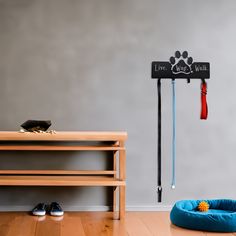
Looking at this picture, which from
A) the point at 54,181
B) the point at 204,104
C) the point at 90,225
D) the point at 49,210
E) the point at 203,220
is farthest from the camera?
the point at 204,104

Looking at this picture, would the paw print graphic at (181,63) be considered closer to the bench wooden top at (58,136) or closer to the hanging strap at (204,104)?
the hanging strap at (204,104)

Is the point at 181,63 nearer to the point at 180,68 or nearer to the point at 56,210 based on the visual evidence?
the point at 180,68

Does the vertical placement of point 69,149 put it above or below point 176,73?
below

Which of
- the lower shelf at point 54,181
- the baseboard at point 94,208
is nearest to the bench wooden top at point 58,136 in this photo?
the lower shelf at point 54,181

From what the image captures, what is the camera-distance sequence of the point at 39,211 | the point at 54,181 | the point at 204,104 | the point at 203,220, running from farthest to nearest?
the point at 204,104, the point at 39,211, the point at 54,181, the point at 203,220

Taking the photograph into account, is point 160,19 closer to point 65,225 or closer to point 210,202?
point 210,202

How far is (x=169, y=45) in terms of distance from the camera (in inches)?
202

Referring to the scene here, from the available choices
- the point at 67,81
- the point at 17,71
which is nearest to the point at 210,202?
the point at 67,81

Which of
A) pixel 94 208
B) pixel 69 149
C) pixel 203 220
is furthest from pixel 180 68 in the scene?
pixel 203 220

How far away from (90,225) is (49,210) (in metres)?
0.71

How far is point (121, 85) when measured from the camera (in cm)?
509

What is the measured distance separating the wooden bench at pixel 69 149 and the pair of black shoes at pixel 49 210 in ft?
0.79

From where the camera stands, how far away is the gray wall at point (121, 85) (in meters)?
5.00

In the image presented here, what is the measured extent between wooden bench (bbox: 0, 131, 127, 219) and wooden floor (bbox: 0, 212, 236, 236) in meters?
0.21
